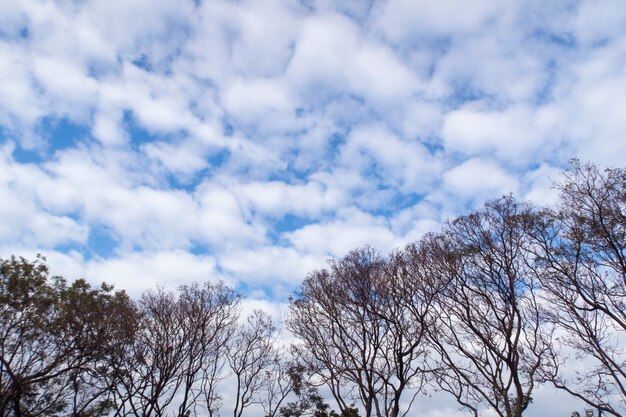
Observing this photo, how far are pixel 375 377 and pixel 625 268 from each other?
1082 centimetres

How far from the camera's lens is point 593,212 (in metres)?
15.6

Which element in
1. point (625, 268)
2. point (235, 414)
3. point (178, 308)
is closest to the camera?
point (625, 268)

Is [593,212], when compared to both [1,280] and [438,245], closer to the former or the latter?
[438,245]

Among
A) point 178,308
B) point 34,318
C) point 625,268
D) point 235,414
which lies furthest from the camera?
point 235,414

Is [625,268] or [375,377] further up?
[625,268]

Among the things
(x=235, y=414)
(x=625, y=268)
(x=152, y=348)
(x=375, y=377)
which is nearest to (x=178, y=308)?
(x=152, y=348)

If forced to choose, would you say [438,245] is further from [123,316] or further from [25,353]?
[25,353]

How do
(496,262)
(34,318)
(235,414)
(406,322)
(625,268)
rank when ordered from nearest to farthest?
(625,268), (34,318), (496,262), (406,322), (235,414)

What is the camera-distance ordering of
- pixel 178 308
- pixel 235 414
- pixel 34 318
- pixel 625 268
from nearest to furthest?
pixel 625 268
pixel 34 318
pixel 178 308
pixel 235 414

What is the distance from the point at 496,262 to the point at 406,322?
4637 mm

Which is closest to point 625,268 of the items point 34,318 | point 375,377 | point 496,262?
point 496,262

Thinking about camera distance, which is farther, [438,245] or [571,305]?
[438,245]

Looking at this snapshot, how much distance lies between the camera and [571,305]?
667 inches

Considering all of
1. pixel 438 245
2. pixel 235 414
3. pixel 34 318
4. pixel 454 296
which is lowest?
pixel 235 414
